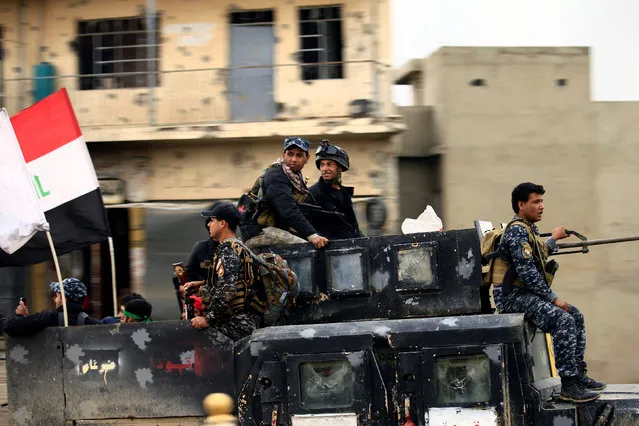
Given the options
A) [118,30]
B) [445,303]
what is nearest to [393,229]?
[118,30]

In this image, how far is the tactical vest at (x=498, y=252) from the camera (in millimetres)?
6703

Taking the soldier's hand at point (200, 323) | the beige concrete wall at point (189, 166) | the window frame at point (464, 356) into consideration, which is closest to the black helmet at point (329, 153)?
the soldier's hand at point (200, 323)

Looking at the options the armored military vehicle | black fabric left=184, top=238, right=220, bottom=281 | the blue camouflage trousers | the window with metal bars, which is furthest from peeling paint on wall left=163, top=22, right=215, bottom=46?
the blue camouflage trousers

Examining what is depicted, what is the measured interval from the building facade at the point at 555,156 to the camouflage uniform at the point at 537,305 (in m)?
9.39

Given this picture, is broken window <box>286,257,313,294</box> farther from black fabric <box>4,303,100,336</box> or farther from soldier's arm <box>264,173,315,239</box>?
black fabric <box>4,303,100,336</box>

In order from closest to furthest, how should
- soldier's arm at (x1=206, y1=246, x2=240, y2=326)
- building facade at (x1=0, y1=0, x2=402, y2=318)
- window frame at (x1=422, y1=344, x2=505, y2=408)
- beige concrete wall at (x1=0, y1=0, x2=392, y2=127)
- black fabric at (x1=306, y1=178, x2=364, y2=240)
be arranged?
window frame at (x1=422, y1=344, x2=505, y2=408) < soldier's arm at (x1=206, y1=246, x2=240, y2=326) < black fabric at (x1=306, y1=178, x2=364, y2=240) < building facade at (x1=0, y1=0, x2=402, y2=318) < beige concrete wall at (x1=0, y1=0, x2=392, y2=127)

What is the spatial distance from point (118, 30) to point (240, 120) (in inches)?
100

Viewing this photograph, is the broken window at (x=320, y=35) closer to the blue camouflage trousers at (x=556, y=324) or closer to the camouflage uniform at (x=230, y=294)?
the camouflage uniform at (x=230, y=294)

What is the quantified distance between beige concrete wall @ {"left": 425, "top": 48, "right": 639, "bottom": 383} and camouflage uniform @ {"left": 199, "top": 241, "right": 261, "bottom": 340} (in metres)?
9.65

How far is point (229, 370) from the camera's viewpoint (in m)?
6.44

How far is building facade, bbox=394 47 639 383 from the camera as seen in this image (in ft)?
52.7

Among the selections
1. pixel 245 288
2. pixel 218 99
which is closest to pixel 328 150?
pixel 245 288

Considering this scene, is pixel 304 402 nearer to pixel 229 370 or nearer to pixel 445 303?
pixel 229 370

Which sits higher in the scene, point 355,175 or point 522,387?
point 355,175
